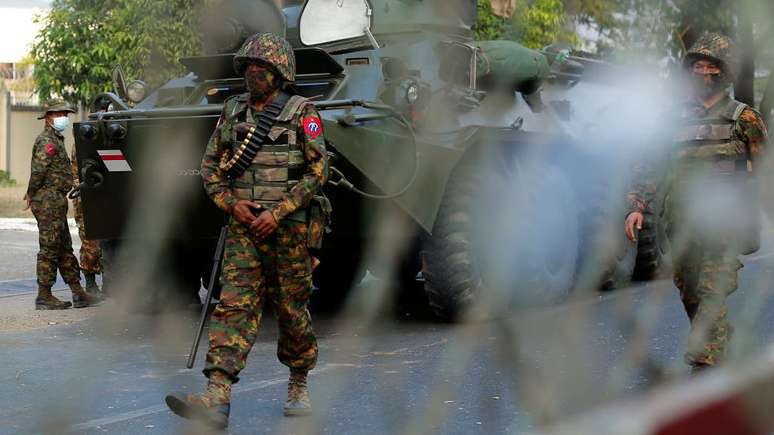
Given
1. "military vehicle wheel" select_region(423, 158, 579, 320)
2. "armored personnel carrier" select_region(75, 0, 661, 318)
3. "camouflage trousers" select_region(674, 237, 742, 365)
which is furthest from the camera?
"military vehicle wheel" select_region(423, 158, 579, 320)

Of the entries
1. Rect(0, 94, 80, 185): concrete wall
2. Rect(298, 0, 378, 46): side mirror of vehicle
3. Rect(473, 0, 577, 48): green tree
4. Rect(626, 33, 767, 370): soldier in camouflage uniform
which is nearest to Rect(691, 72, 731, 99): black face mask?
Rect(626, 33, 767, 370): soldier in camouflage uniform

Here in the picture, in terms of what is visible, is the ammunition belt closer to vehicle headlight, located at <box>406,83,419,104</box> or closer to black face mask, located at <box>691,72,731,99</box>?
black face mask, located at <box>691,72,731,99</box>

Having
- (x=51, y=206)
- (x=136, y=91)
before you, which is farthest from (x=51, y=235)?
(x=136, y=91)

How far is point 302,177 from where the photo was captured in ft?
13.6

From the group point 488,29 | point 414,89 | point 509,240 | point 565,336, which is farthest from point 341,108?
point 488,29

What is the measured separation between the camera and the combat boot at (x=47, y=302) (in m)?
7.72

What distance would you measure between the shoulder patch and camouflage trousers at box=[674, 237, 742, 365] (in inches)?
62.9

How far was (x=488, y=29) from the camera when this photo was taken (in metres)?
11.7

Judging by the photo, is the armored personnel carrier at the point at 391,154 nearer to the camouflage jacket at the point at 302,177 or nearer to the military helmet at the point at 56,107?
the military helmet at the point at 56,107

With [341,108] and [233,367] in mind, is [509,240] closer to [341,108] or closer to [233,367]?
[341,108]

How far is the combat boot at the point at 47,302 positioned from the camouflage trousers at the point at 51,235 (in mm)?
53

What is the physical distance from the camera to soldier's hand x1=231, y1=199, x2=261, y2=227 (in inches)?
160

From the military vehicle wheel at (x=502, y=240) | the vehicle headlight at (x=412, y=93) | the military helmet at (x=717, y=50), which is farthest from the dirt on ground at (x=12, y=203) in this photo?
the military helmet at (x=717, y=50)

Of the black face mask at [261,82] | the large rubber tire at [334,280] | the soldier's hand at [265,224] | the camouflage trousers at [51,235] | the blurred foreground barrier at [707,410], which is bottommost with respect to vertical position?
the large rubber tire at [334,280]
